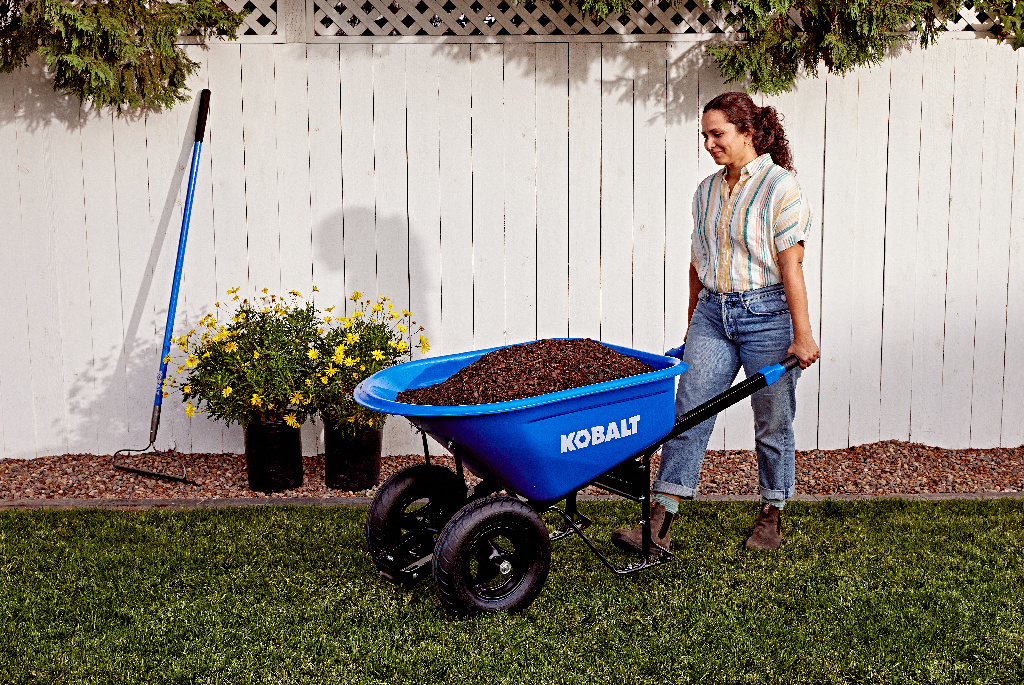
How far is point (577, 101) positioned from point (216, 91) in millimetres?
1723

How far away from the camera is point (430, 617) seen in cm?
282

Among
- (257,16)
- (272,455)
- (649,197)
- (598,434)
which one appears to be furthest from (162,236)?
(598,434)

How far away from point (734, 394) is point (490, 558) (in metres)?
0.90

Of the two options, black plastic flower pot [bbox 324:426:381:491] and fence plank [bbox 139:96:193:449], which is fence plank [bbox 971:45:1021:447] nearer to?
black plastic flower pot [bbox 324:426:381:491]

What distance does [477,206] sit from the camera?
15.1 feet

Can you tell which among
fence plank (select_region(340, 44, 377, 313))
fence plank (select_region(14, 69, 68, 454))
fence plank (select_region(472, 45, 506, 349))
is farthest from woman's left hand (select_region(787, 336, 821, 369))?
fence plank (select_region(14, 69, 68, 454))

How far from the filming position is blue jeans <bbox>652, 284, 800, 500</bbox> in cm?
317

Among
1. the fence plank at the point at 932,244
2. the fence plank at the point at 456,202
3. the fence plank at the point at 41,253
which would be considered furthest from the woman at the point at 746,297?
the fence plank at the point at 41,253

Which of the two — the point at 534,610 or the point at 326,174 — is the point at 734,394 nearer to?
the point at 534,610

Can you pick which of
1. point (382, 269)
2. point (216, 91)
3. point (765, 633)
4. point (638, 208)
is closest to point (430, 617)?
point (765, 633)

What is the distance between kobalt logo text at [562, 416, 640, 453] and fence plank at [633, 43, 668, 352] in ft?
6.37

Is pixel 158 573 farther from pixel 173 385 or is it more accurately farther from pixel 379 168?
pixel 379 168

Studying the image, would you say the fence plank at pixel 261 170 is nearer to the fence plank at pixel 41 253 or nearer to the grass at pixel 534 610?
the fence plank at pixel 41 253

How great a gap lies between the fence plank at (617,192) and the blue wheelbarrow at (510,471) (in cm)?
159
